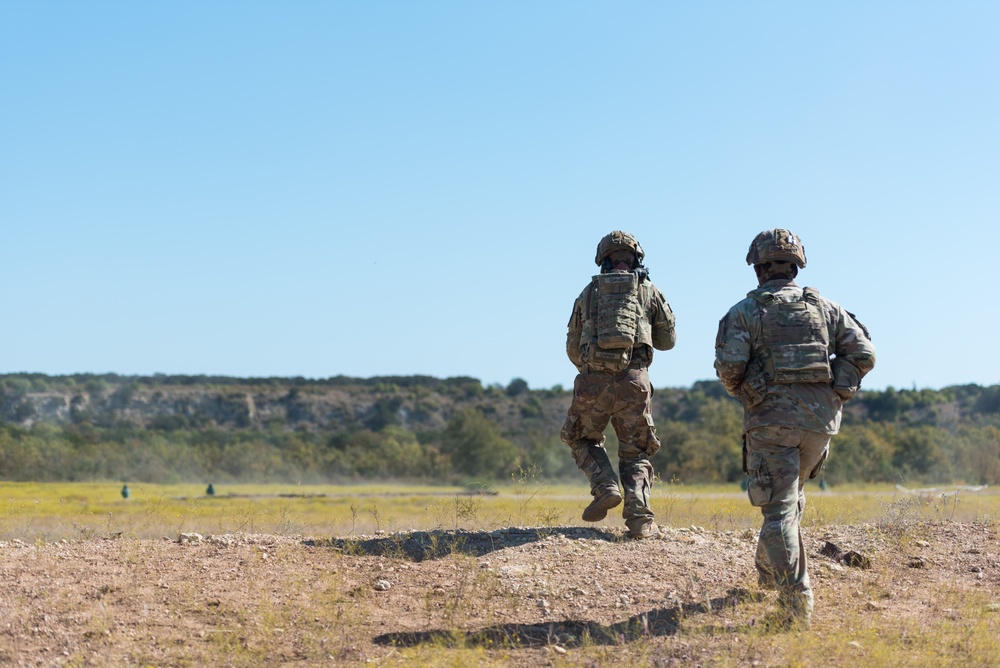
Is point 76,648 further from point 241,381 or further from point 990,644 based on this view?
point 241,381

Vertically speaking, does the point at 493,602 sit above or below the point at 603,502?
below

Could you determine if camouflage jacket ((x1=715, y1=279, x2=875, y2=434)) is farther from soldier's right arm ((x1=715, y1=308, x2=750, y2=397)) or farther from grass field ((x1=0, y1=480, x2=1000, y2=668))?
grass field ((x1=0, y1=480, x2=1000, y2=668))

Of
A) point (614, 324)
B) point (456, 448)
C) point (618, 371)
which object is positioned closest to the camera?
point (614, 324)

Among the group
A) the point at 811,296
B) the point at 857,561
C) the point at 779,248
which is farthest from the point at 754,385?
the point at 857,561

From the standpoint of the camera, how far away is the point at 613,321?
402 inches

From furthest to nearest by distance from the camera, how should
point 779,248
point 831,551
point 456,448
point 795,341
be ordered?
point 456,448 → point 831,551 → point 779,248 → point 795,341

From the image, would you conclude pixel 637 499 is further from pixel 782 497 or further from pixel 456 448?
pixel 456 448

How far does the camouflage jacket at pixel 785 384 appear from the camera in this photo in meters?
8.05

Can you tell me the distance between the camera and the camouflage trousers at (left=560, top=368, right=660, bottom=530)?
33.9 feet

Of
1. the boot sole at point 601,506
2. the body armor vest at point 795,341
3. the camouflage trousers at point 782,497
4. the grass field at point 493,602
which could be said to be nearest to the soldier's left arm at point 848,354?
the body armor vest at point 795,341

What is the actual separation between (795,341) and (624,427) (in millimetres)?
2810

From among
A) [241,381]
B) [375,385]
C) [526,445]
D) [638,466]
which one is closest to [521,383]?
[375,385]

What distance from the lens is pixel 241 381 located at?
96.8 metres

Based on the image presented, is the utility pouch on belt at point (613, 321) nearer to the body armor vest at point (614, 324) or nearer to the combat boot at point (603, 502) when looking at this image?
the body armor vest at point (614, 324)
